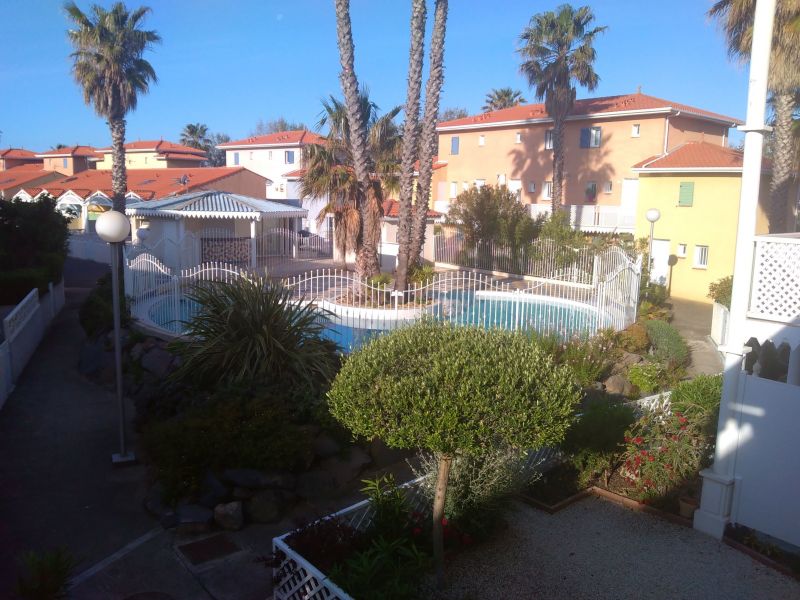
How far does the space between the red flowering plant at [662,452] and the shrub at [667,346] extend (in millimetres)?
5260

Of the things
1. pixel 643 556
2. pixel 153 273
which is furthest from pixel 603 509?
pixel 153 273

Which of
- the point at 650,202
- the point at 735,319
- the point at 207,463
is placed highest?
the point at 650,202

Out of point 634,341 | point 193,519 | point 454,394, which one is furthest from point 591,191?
point 454,394

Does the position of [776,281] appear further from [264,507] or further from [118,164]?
[118,164]

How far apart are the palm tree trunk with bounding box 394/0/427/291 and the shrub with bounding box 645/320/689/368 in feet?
21.5

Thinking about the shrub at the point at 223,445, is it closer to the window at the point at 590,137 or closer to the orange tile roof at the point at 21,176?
the window at the point at 590,137

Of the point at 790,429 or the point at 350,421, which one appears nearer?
the point at 350,421

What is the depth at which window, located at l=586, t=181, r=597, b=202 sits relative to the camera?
34.5 meters

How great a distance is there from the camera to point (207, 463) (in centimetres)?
752

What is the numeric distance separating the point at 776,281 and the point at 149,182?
41036 millimetres

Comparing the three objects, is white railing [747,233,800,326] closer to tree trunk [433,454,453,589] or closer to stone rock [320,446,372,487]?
tree trunk [433,454,453,589]

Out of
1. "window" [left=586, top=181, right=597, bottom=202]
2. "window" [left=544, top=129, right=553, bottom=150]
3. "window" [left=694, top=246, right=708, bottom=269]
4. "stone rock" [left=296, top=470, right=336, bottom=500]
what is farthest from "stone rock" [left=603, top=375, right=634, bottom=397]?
"window" [left=544, top=129, right=553, bottom=150]

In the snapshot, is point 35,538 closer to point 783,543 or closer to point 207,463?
point 207,463

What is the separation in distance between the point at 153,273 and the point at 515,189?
26.4 meters
